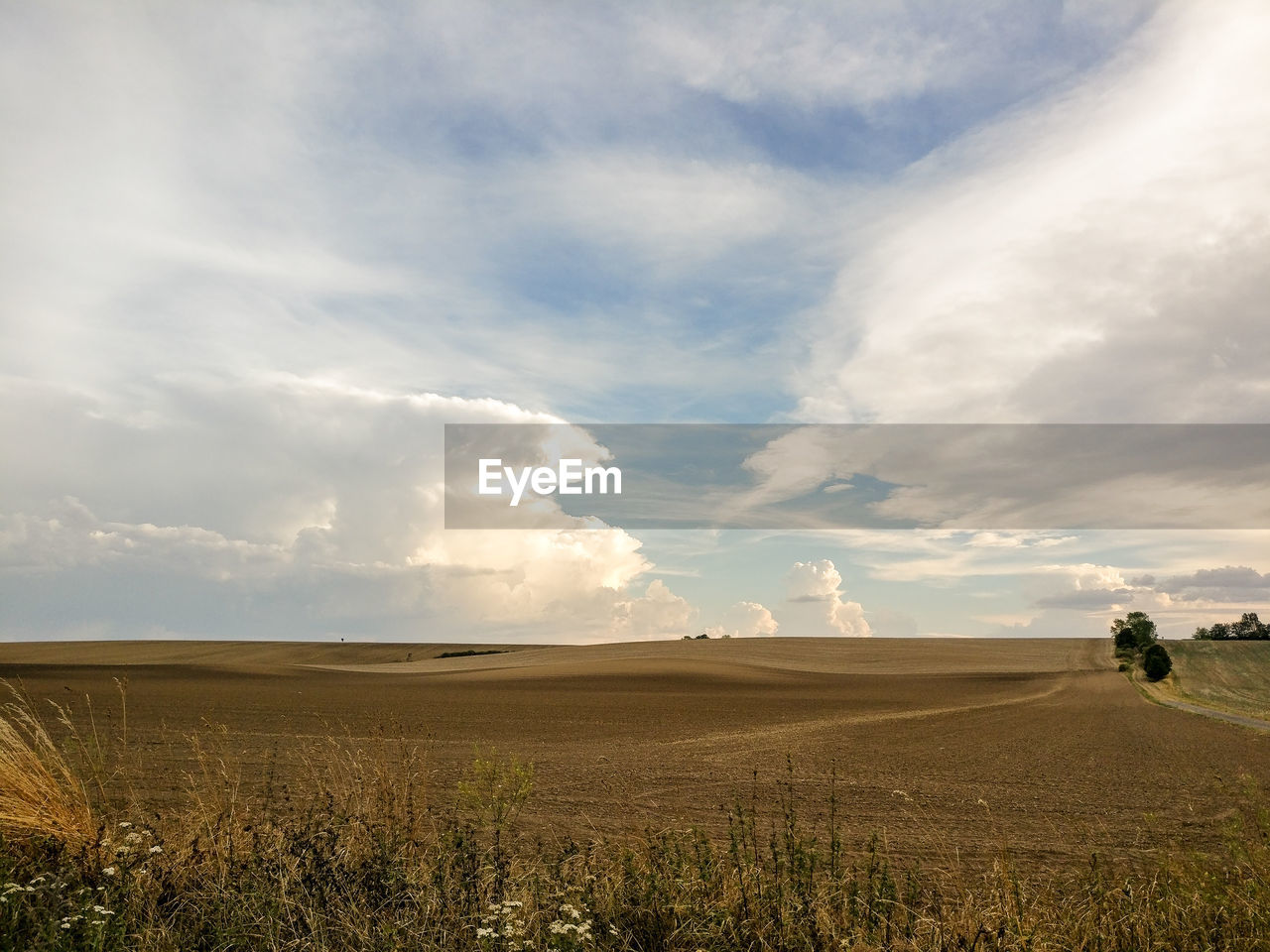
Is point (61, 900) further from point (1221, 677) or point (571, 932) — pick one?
point (1221, 677)

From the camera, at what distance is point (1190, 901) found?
7.09 m

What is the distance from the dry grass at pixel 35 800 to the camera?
8164 mm

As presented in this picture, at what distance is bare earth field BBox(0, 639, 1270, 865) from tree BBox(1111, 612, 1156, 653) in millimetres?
17792

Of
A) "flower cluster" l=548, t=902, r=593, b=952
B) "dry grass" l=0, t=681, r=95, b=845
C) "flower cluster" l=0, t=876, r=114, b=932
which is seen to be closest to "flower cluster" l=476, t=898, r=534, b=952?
"flower cluster" l=548, t=902, r=593, b=952

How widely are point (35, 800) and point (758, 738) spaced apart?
2547 cm

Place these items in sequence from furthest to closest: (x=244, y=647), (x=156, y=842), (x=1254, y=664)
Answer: (x=244, y=647)
(x=1254, y=664)
(x=156, y=842)

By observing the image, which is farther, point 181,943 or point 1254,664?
point 1254,664

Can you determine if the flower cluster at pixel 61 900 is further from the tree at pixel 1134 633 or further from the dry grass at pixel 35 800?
the tree at pixel 1134 633

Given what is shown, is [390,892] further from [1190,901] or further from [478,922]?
[1190,901]

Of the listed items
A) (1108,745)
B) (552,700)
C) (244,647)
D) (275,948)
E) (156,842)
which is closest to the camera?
(275,948)

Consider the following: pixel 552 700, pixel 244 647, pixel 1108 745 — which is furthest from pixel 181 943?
pixel 244 647

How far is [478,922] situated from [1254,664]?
102101 mm

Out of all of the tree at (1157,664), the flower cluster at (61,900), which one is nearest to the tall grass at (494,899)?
the flower cluster at (61,900)

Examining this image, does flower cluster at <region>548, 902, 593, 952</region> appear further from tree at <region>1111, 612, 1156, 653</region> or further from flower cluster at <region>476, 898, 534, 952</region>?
tree at <region>1111, 612, 1156, 653</region>
